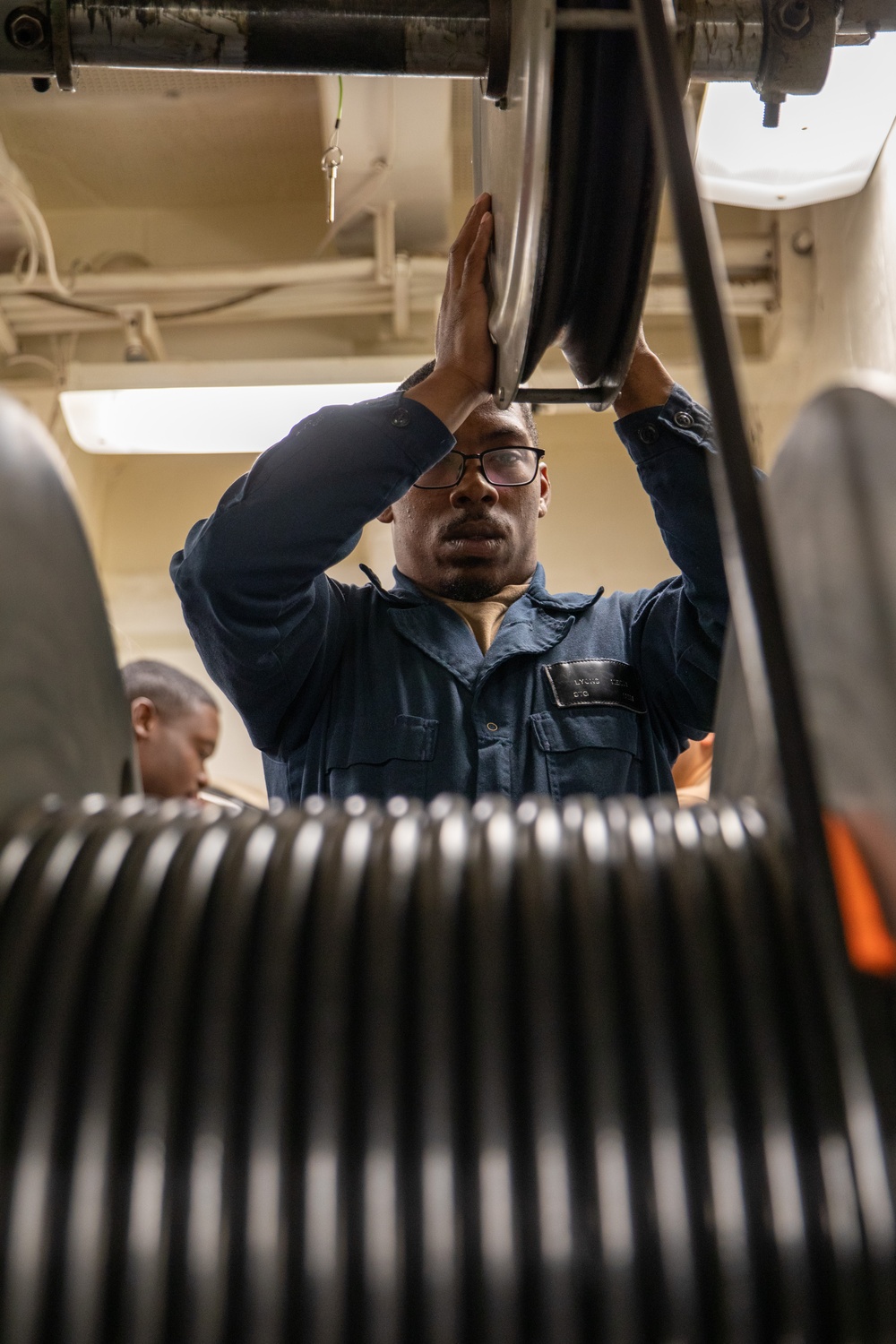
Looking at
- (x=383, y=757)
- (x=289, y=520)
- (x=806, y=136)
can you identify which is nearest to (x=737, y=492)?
(x=289, y=520)

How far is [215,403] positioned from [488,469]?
60.8 inches

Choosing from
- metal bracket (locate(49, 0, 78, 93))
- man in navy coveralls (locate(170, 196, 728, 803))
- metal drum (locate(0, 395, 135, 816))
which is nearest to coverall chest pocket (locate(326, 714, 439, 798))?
man in navy coveralls (locate(170, 196, 728, 803))

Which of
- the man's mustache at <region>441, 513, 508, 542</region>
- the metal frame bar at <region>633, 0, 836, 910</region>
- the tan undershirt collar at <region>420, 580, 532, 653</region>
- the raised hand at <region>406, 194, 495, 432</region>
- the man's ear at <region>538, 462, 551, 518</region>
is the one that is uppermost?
the man's ear at <region>538, 462, 551, 518</region>

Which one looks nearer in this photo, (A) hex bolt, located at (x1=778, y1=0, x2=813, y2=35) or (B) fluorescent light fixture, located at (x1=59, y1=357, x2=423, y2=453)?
(A) hex bolt, located at (x1=778, y1=0, x2=813, y2=35)

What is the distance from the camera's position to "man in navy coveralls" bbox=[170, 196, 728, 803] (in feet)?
5.02

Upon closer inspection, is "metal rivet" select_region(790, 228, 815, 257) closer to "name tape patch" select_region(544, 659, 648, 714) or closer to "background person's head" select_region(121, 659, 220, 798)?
"background person's head" select_region(121, 659, 220, 798)

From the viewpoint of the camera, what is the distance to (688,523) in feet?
5.33

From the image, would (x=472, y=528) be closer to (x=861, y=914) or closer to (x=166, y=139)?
(x=861, y=914)

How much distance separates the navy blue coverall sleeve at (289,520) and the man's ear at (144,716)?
1.77m

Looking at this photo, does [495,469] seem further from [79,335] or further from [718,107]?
[79,335]

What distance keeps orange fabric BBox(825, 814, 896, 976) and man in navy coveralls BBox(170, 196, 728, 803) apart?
2.65ft

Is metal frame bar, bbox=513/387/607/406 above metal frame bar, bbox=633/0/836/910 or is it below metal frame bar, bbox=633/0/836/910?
above

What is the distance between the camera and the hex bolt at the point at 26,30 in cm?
85

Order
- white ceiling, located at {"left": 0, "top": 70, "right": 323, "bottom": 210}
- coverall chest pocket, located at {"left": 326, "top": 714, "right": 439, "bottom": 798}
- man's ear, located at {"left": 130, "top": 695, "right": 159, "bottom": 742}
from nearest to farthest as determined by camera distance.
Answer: coverall chest pocket, located at {"left": 326, "top": 714, "right": 439, "bottom": 798}, man's ear, located at {"left": 130, "top": 695, "right": 159, "bottom": 742}, white ceiling, located at {"left": 0, "top": 70, "right": 323, "bottom": 210}
